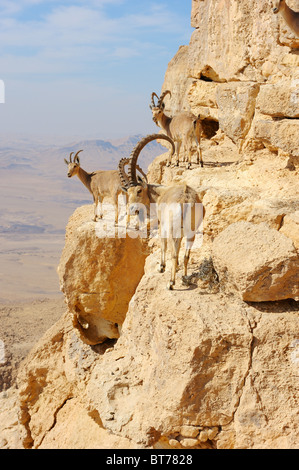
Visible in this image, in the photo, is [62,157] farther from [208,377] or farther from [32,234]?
[208,377]

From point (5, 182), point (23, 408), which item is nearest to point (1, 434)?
point (23, 408)

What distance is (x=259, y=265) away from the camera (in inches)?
275

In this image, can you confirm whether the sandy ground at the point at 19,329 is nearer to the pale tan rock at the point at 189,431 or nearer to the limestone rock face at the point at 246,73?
the limestone rock face at the point at 246,73

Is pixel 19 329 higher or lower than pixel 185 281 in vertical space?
lower

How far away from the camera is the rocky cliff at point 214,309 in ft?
23.0

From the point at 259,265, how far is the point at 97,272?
5618 millimetres

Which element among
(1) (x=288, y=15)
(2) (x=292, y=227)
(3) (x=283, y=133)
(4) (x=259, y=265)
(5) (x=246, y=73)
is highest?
(1) (x=288, y=15)

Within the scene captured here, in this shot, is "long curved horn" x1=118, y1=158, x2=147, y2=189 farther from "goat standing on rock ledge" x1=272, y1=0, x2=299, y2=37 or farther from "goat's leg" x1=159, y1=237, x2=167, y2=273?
"goat standing on rock ledge" x1=272, y1=0, x2=299, y2=37

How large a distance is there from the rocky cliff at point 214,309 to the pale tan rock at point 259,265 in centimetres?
2

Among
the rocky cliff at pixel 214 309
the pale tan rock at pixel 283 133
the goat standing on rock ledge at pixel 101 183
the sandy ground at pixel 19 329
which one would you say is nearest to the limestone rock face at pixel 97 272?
the rocky cliff at pixel 214 309

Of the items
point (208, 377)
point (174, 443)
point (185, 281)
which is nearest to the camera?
point (208, 377)

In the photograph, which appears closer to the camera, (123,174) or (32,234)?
(123,174)

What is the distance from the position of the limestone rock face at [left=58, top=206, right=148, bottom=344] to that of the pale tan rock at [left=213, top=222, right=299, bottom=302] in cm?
438

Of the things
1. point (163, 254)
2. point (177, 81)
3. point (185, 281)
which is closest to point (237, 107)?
point (163, 254)
